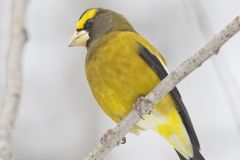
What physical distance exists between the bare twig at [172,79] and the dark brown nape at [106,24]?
1.09 meters

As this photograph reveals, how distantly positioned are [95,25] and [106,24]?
7 cm

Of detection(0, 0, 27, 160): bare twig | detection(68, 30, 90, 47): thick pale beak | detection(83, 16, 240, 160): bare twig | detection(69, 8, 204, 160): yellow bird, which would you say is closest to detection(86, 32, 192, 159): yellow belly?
detection(69, 8, 204, 160): yellow bird

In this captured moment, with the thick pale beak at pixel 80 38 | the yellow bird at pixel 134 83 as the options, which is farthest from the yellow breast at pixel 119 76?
the thick pale beak at pixel 80 38

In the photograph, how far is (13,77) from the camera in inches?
118

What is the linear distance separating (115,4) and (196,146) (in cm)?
414

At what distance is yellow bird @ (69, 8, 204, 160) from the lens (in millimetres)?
3699

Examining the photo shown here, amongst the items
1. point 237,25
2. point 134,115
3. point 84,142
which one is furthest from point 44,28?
point 237,25

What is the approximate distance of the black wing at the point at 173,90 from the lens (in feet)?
12.3

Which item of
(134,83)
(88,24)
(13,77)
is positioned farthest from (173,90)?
(13,77)

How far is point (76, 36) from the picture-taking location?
423cm

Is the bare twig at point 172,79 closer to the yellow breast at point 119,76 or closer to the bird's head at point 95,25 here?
the yellow breast at point 119,76

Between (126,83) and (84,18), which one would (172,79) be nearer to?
(126,83)

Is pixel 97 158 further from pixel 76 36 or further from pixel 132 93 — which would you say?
pixel 76 36

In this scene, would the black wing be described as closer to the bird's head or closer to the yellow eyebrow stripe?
the bird's head
